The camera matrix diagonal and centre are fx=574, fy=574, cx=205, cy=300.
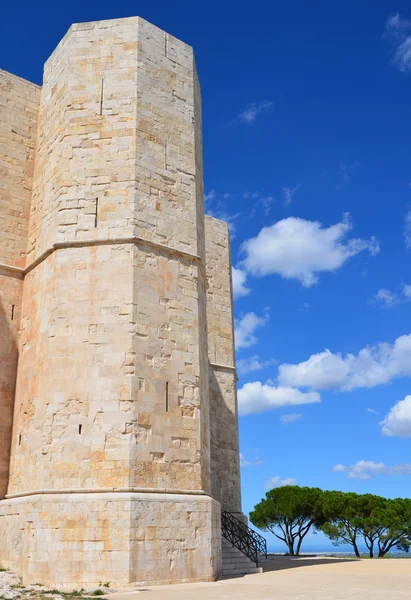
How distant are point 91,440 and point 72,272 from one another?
10.3ft

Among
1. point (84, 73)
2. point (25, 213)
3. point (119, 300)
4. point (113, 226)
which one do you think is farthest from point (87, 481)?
point (84, 73)

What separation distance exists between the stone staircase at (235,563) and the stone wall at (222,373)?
159 inches

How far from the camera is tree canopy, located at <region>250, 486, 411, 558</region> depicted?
22.5m

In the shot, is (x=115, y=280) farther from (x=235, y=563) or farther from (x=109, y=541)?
(x=235, y=563)

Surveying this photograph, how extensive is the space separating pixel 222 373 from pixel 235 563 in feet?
25.0

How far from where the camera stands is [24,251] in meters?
12.6

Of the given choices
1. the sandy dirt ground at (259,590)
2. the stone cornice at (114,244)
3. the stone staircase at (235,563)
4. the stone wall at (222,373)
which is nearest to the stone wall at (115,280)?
the stone cornice at (114,244)

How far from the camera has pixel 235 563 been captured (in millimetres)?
12141

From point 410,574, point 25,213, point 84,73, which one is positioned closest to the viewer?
point 410,574

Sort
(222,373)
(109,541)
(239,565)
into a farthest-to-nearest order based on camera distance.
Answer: (222,373)
(239,565)
(109,541)

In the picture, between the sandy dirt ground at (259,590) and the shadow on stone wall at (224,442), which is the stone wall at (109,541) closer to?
the sandy dirt ground at (259,590)

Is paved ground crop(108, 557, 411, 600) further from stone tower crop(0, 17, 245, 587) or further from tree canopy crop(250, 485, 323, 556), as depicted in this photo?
tree canopy crop(250, 485, 323, 556)

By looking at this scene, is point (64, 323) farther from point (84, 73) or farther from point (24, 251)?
point (84, 73)

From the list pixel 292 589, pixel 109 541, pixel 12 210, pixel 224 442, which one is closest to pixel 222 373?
pixel 224 442
